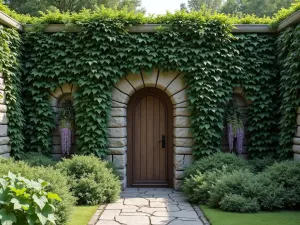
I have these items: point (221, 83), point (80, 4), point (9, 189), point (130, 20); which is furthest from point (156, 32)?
point (80, 4)

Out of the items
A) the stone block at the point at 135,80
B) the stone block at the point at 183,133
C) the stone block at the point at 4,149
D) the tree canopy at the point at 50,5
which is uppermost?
the tree canopy at the point at 50,5

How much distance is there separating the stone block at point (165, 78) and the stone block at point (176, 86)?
0.08 m

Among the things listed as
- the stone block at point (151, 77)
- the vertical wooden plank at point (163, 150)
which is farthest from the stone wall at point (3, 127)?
the vertical wooden plank at point (163, 150)

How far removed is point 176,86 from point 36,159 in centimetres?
353

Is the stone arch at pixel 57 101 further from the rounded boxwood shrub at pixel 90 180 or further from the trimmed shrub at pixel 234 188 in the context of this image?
the trimmed shrub at pixel 234 188

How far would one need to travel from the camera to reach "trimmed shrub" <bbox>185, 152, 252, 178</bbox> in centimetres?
761

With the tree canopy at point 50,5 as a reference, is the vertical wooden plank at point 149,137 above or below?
below

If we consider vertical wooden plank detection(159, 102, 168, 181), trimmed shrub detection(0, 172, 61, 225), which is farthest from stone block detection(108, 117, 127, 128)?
trimmed shrub detection(0, 172, 61, 225)

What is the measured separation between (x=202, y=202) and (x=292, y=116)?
2614 mm

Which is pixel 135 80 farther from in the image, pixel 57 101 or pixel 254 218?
pixel 254 218

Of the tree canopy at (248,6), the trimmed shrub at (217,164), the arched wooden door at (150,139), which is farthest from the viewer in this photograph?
the tree canopy at (248,6)

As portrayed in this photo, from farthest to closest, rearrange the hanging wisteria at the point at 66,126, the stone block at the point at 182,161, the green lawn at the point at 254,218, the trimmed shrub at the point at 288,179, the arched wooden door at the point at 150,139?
the arched wooden door at the point at 150,139
the stone block at the point at 182,161
the hanging wisteria at the point at 66,126
the trimmed shrub at the point at 288,179
the green lawn at the point at 254,218

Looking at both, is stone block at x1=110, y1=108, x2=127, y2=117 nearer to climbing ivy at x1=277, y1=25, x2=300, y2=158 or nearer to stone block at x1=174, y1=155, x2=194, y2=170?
stone block at x1=174, y1=155, x2=194, y2=170

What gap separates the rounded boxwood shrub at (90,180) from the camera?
6.90 m
